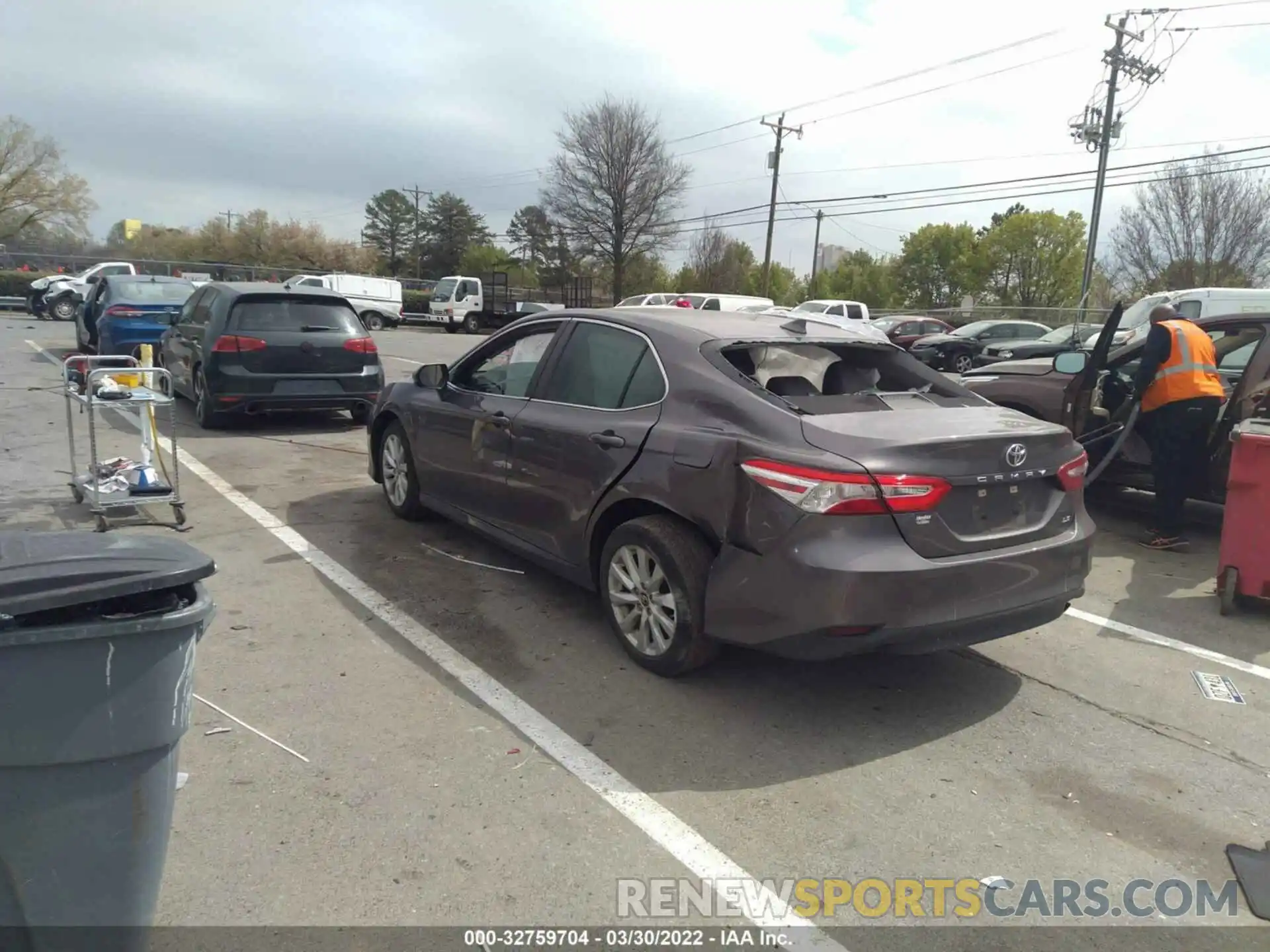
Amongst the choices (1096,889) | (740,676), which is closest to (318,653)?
(740,676)

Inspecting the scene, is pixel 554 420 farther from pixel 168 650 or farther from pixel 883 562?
pixel 168 650

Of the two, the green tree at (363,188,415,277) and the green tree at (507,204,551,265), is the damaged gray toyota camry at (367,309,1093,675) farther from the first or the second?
the green tree at (363,188,415,277)

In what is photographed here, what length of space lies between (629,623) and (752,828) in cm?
136

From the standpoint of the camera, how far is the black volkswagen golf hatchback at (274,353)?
9.64 meters

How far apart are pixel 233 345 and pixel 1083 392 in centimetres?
807

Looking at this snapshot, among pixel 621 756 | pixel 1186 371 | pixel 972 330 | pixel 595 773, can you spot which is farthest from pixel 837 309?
pixel 595 773

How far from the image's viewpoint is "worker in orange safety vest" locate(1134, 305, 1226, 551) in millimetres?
6301

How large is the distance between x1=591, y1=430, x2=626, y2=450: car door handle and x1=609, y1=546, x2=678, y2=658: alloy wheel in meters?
0.49

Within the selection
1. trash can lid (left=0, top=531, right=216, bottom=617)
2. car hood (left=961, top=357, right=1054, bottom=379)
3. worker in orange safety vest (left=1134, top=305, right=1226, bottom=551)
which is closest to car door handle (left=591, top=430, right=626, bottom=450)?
trash can lid (left=0, top=531, right=216, bottom=617)

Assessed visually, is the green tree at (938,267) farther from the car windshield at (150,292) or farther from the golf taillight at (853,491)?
the golf taillight at (853,491)

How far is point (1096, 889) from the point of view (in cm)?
281

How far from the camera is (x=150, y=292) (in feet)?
A: 47.5

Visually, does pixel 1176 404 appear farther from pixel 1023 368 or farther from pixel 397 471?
pixel 397 471

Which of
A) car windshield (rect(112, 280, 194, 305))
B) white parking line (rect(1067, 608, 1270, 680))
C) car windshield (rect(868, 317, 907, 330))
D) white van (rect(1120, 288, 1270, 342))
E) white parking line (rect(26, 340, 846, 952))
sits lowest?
white parking line (rect(26, 340, 846, 952))
